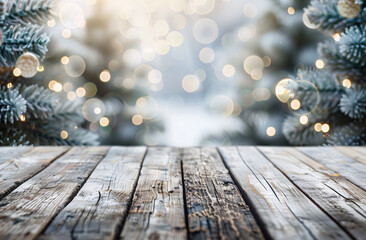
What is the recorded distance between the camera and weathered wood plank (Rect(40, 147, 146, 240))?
671mm

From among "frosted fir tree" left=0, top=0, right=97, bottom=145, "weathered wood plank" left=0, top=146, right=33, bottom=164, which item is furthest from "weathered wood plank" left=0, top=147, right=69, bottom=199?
"frosted fir tree" left=0, top=0, right=97, bottom=145

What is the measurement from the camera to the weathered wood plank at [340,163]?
1106 mm

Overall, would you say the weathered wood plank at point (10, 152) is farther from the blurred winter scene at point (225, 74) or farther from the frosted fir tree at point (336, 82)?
the frosted fir tree at point (336, 82)

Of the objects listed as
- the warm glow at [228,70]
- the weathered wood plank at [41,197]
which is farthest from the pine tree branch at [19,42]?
the warm glow at [228,70]

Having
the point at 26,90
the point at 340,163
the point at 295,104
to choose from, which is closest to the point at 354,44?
the point at 295,104

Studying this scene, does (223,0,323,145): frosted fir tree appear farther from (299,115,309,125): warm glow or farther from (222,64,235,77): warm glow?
(299,115,309,125): warm glow

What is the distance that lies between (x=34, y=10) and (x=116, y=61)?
0.73m

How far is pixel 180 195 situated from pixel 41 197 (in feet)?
1.25

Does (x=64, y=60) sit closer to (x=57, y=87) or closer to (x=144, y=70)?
(x=57, y=87)

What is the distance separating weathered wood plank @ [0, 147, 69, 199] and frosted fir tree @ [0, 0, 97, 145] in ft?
0.43

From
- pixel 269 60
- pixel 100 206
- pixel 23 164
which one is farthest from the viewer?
pixel 269 60

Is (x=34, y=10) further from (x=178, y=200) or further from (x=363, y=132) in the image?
(x=363, y=132)

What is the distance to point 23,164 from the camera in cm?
124

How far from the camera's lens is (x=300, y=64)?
2.00m
